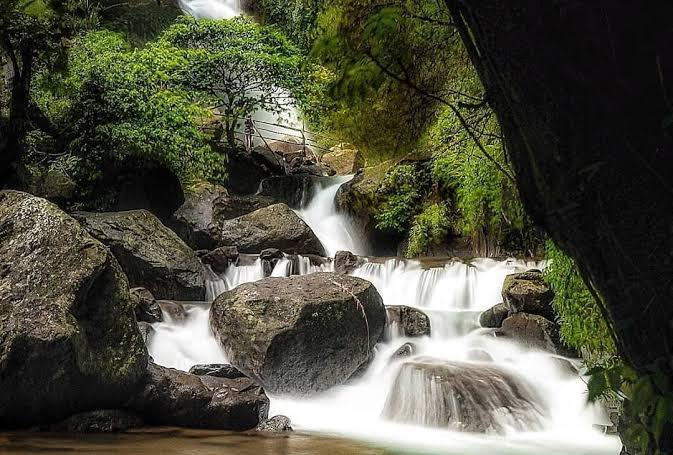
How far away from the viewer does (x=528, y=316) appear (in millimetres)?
9805

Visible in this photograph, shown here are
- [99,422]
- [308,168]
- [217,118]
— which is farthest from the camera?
[217,118]

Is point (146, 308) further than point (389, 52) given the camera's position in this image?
Yes

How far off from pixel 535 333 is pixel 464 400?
2456mm

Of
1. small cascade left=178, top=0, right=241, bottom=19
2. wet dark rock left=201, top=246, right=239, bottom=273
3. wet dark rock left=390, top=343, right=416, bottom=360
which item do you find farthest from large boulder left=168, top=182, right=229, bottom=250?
small cascade left=178, top=0, right=241, bottom=19

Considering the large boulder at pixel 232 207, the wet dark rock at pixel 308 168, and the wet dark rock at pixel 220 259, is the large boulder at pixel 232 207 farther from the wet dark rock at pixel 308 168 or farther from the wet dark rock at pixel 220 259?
the wet dark rock at pixel 308 168

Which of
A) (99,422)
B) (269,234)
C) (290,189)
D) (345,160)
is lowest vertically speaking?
(99,422)

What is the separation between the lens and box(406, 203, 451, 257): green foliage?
613 inches

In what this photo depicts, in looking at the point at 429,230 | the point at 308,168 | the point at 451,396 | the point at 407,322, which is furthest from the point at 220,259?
the point at 308,168

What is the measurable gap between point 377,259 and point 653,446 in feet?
38.8

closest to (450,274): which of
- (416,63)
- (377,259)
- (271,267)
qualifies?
(377,259)

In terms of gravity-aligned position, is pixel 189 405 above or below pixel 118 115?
below

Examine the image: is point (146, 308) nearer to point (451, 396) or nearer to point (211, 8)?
point (451, 396)

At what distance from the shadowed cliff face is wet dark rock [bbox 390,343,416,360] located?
7.64 meters

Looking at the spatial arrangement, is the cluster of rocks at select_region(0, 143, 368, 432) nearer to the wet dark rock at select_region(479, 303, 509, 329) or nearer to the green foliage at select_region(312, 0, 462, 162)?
the wet dark rock at select_region(479, 303, 509, 329)
